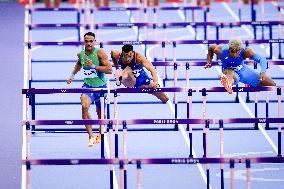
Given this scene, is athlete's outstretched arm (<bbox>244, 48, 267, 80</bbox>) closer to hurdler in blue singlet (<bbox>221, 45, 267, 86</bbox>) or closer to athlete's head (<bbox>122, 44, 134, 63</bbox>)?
hurdler in blue singlet (<bbox>221, 45, 267, 86</bbox>)

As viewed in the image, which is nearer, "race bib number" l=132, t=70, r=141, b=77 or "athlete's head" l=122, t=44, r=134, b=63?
"athlete's head" l=122, t=44, r=134, b=63

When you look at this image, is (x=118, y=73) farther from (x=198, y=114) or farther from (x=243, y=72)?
(x=198, y=114)

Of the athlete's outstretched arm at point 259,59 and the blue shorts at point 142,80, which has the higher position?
the athlete's outstretched arm at point 259,59

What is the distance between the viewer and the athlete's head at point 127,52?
600 inches

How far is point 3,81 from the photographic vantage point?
68.2ft

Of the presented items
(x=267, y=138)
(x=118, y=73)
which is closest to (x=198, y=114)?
(x=267, y=138)

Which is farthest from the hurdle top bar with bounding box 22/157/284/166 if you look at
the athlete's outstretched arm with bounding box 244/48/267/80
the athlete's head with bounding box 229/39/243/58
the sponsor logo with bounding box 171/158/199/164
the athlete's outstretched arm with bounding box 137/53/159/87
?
the athlete's head with bounding box 229/39/243/58

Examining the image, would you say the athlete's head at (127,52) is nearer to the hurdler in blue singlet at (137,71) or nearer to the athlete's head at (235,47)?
the hurdler in blue singlet at (137,71)

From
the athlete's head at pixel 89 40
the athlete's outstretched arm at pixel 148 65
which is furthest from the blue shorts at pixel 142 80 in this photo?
the athlete's head at pixel 89 40

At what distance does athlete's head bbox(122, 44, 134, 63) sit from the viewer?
600 inches

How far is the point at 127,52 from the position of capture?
601 inches

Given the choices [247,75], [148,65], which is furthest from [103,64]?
[247,75]

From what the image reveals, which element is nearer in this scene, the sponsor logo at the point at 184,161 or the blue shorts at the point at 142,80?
the sponsor logo at the point at 184,161

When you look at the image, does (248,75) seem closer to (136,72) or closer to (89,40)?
(136,72)
